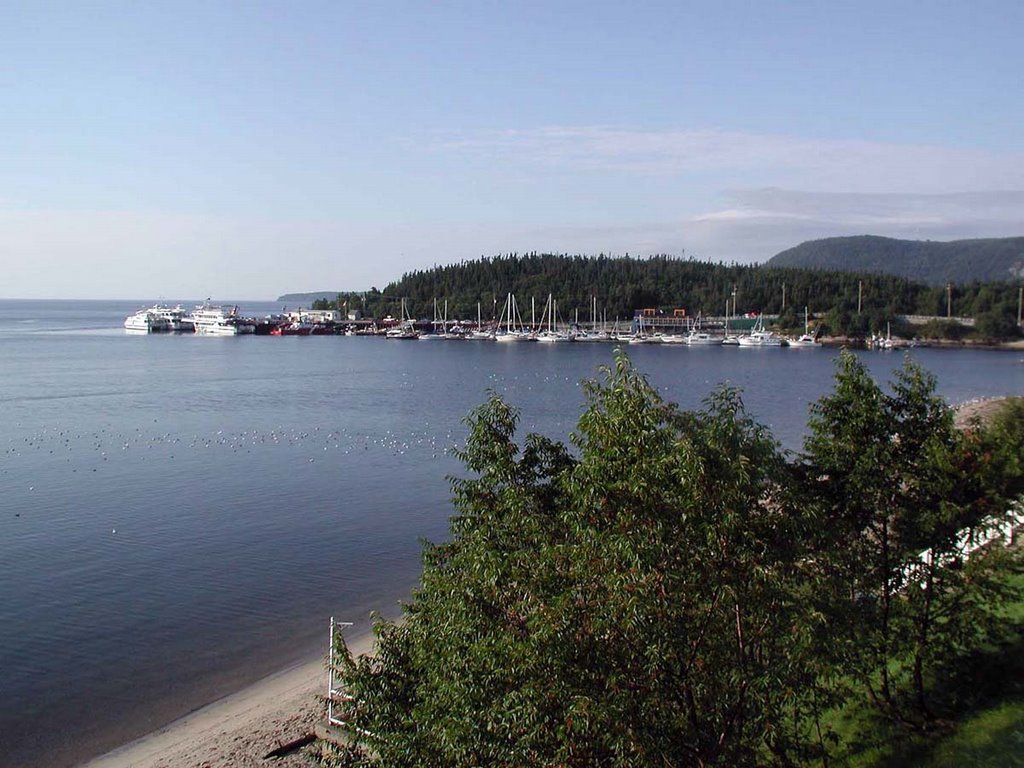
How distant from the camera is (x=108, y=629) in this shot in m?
17.6

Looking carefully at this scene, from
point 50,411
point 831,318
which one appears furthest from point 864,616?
point 831,318

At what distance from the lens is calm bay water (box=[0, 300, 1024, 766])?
15.6 meters

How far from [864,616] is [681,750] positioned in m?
2.80

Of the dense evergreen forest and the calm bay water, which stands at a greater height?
the dense evergreen forest

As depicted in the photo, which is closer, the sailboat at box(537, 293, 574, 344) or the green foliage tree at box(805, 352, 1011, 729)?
the green foliage tree at box(805, 352, 1011, 729)

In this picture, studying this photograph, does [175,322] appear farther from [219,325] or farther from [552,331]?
[552,331]

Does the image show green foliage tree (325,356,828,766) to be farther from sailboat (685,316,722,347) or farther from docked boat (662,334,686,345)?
docked boat (662,334,686,345)

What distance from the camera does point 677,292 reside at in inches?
6137

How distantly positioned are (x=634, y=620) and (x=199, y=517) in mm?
22188

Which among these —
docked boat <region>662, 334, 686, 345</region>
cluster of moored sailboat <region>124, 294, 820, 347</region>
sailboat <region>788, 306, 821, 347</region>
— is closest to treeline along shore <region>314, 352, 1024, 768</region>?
cluster of moored sailboat <region>124, 294, 820, 347</region>

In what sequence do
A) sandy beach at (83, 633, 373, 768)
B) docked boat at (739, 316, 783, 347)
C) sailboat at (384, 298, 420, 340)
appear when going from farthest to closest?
sailboat at (384, 298, 420, 340) < docked boat at (739, 316, 783, 347) < sandy beach at (83, 633, 373, 768)

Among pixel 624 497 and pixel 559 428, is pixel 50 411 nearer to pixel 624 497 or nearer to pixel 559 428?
pixel 559 428

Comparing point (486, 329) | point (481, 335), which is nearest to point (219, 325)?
point (481, 335)

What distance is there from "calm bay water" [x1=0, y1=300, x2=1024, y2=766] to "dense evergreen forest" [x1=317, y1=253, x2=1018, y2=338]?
6800 centimetres
